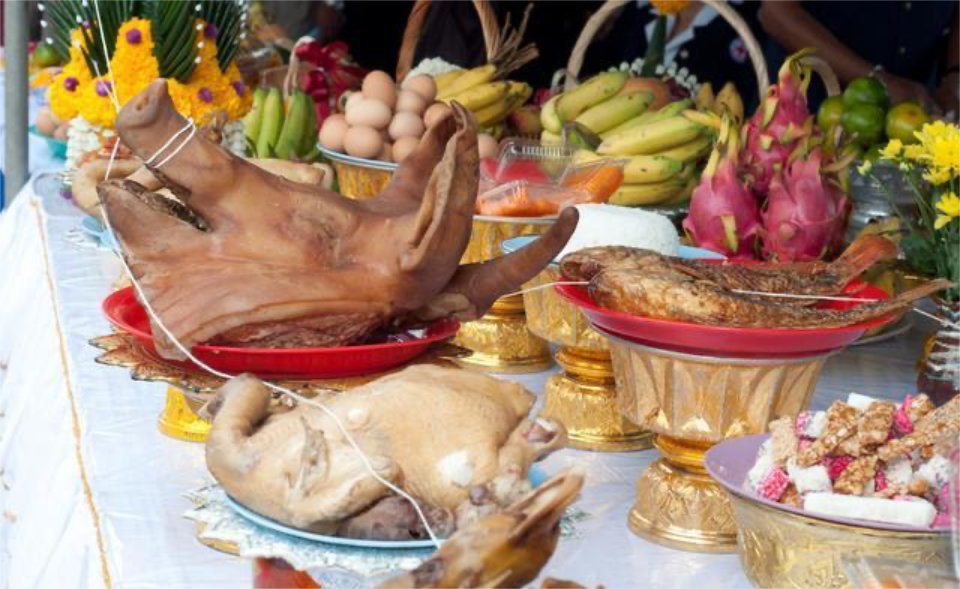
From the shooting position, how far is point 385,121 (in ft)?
6.55

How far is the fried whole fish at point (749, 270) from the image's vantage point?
3.68 feet

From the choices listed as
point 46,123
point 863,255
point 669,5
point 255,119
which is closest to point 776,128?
point 863,255

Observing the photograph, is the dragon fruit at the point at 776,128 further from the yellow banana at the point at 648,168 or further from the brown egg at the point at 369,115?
the brown egg at the point at 369,115

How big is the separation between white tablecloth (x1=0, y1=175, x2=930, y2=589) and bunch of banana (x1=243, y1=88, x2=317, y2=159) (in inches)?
19.2

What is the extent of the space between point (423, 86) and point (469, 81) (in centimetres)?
13

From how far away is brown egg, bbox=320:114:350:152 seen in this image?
77.9 inches

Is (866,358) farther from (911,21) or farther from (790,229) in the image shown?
(911,21)

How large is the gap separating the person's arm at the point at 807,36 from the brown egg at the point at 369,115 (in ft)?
6.28

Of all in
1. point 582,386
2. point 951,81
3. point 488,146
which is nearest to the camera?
point 582,386

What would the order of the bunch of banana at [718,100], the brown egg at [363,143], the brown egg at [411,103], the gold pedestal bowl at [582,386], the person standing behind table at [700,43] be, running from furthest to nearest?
the person standing behind table at [700,43] < the bunch of banana at [718,100] < the brown egg at [411,103] < the brown egg at [363,143] < the gold pedestal bowl at [582,386]

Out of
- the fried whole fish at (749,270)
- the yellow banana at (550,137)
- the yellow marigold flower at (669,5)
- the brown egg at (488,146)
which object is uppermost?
the yellow marigold flower at (669,5)

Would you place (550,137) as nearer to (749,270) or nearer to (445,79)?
(445,79)

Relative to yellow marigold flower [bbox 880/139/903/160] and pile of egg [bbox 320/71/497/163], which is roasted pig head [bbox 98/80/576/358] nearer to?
yellow marigold flower [bbox 880/139/903/160]

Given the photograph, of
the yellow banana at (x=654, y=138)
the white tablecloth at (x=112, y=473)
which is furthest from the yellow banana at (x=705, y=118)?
the white tablecloth at (x=112, y=473)
